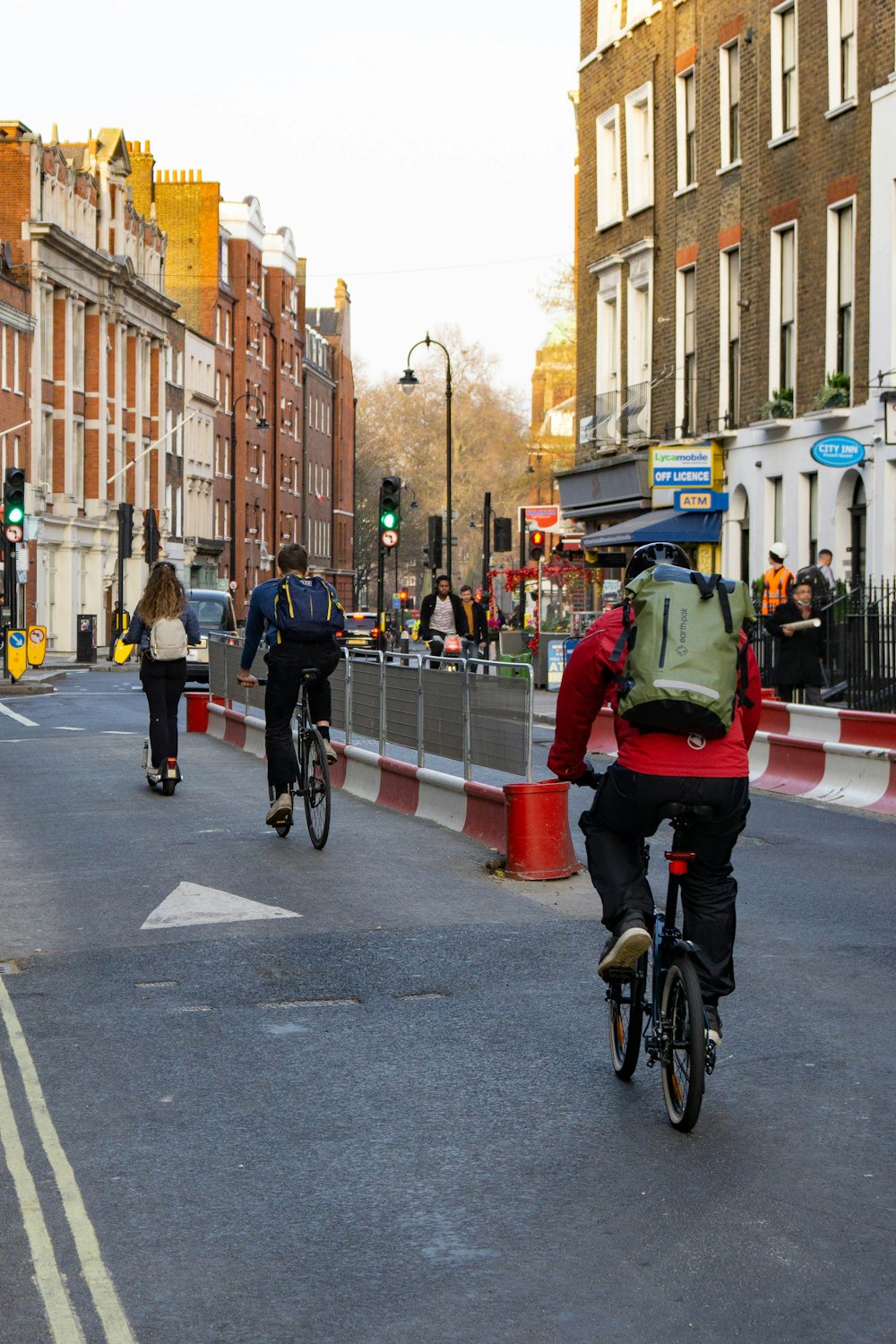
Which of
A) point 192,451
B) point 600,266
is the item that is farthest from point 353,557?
point 600,266

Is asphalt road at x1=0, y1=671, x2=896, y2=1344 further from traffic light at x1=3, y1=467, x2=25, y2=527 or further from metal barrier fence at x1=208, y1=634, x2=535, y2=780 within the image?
traffic light at x1=3, y1=467, x2=25, y2=527

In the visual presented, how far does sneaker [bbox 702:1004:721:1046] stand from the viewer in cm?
591

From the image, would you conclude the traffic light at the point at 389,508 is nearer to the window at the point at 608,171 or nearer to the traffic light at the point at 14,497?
the traffic light at the point at 14,497

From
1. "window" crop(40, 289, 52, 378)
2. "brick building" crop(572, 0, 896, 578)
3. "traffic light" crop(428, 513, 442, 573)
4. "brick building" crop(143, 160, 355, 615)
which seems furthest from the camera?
"brick building" crop(143, 160, 355, 615)

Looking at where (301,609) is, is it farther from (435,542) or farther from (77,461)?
(77,461)

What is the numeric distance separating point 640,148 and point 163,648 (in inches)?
974

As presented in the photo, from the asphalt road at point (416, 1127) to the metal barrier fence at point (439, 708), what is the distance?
60.7 inches

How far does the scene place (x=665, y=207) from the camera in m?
36.5

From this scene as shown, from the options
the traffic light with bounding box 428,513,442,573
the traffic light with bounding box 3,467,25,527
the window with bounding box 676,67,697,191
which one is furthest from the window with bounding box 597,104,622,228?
the traffic light with bounding box 3,467,25,527

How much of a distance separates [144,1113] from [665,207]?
32256 millimetres

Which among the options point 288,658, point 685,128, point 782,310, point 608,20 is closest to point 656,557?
point 288,658

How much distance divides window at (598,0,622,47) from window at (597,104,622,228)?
146 cm

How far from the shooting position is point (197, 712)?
25625 millimetres

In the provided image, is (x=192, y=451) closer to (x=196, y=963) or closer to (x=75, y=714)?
(x=75, y=714)
